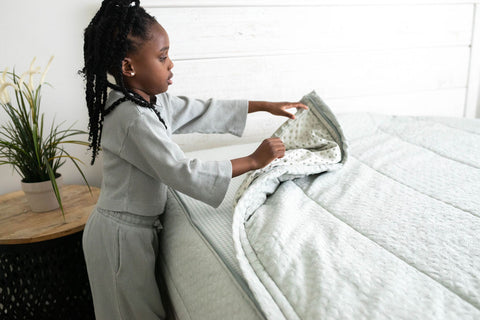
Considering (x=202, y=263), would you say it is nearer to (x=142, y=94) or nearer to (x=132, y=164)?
(x=132, y=164)

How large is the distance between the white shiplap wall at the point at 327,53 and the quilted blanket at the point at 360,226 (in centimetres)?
51

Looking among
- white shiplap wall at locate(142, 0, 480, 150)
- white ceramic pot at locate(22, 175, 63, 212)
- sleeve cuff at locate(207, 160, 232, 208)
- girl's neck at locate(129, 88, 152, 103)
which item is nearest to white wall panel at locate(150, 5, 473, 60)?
white shiplap wall at locate(142, 0, 480, 150)

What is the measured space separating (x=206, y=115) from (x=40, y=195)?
21.2 inches

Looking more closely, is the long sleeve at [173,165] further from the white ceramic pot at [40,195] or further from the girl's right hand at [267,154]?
the white ceramic pot at [40,195]

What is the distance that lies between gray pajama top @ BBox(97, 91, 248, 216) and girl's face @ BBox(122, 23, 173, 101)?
0.17 ft

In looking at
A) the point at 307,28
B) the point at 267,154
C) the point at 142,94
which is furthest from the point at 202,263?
the point at 307,28

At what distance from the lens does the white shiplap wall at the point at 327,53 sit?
148 cm

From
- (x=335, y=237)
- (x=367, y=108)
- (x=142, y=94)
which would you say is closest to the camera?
(x=335, y=237)

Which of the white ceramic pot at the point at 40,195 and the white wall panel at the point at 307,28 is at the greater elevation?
the white wall panel at the point at 307,28

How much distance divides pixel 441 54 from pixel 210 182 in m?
1.58

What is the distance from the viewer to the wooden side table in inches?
43.2

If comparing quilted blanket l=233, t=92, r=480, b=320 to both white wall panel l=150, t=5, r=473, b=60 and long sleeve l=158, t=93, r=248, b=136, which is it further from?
white wall panel l=150, t=5, r=473, b=60

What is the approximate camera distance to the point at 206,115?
3.86 feet

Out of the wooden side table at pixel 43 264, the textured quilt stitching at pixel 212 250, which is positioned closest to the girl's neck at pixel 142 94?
the textured quilt stitching at pixel 212 250
